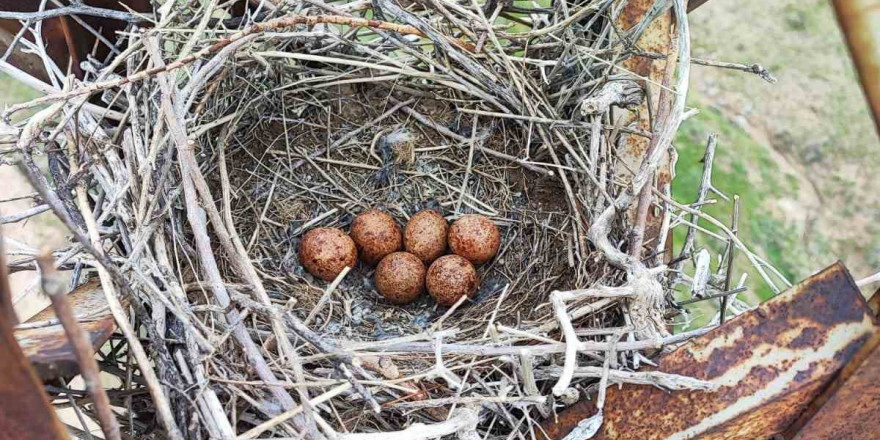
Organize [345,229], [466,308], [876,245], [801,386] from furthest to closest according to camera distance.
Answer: [876,245], [345,229], [466,308], [801,386]

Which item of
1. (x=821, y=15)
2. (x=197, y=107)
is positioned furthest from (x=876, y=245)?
(x=197, y=107)

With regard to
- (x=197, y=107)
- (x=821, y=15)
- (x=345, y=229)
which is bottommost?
(x=345, y=229)

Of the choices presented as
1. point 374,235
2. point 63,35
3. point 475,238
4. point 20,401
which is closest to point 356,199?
point 374,235

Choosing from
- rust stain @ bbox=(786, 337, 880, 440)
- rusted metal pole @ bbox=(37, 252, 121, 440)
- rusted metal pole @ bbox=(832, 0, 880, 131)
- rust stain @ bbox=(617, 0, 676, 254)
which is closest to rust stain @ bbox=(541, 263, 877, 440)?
rust stain @ bbox=(786, 337, 880, 440)

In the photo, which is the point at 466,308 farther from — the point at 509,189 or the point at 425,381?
the point at 425,381

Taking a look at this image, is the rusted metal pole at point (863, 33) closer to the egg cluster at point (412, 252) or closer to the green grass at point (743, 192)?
the egg cluster at point (412, 252)

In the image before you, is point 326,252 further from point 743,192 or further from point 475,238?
point 743,192
